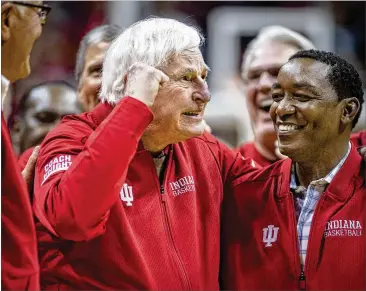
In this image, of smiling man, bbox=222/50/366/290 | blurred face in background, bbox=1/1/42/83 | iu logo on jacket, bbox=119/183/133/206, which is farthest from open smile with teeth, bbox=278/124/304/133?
blurred face in background, bbox=1/1/42/83

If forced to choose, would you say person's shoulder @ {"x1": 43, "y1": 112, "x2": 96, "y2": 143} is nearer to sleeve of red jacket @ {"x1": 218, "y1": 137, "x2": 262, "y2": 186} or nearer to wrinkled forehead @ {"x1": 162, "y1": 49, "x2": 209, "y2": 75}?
wrinkled forehead @ {"x1": 162, "y1": 49, "x2": 209, "y2": 75}

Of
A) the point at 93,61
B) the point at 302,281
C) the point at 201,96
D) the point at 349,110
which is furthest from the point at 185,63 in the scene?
the point at 93,61

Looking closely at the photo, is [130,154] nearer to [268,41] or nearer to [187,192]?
[187,192]

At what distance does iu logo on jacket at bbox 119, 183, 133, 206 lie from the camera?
2143 mm

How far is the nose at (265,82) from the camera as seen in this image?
3219 mm

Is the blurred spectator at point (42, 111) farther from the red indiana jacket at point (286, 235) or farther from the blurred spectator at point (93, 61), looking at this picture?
the red indiana jacket at point (286, 235)

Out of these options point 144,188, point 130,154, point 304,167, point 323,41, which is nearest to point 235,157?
point 304,167

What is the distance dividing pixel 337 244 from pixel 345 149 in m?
0.34

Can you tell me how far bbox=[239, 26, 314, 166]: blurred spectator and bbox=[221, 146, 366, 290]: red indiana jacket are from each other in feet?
2.78

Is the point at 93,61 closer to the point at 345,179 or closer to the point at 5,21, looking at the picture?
the point at 5,21

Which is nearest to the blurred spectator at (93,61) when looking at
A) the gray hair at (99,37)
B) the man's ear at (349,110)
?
the gray hair at (99,37)

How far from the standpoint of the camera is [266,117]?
10.8ft

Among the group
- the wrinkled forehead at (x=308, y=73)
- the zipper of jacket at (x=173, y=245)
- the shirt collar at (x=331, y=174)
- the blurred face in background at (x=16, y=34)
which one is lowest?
the zipper of jacket at (x=173, y=245)

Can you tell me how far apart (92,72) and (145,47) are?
106 centimetres
